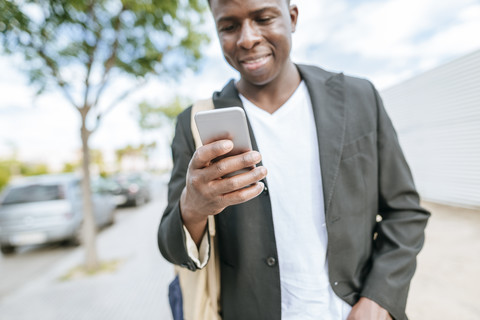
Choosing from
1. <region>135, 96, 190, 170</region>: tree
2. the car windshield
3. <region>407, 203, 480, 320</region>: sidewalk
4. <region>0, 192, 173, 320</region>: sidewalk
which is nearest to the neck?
<region>407, 203, 480, 320</region>: sidewalk

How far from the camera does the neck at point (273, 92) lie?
126 centimetres

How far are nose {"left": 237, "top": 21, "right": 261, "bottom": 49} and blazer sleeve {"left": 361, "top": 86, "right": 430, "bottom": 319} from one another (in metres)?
0.58

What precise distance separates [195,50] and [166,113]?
A: 72.9 ft

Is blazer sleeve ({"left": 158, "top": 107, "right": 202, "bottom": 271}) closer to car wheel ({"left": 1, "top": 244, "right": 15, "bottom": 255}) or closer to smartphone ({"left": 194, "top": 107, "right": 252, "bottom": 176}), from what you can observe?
smartphone ({"left": 194, "top": 107, "right": 252, "bottom": 176})

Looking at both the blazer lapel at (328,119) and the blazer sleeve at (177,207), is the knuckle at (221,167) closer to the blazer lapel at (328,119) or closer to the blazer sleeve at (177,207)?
the blazer sleeve at (177,207)

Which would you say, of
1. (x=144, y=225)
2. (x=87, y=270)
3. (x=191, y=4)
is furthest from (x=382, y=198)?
(x=144, y=225)

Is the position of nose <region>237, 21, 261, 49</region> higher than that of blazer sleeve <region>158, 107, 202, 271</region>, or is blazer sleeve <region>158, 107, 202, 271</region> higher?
nose <region>237, 21, 261, 49</region>

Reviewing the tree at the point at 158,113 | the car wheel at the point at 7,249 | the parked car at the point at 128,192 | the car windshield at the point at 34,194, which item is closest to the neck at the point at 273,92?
the car windshield at the point at 34,194

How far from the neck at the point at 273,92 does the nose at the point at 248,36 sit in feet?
0.66

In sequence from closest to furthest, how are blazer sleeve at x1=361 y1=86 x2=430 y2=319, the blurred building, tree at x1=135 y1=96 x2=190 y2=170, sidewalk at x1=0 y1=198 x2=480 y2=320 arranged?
blazer sleeve at x1=361 y1=86 x2=430 y2=319, sidewalk at x1=0 y1=198 x2=480 y2=320, the blurred building, tree at x1=135 y1=96 x2=190 y2=170

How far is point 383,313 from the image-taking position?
1.06 m

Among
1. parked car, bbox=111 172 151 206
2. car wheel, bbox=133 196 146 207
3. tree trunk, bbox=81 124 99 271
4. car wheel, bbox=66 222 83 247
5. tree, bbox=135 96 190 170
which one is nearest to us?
tree trunk, bbox=81 124 99 271

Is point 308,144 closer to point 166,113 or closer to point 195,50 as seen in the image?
point 195,50

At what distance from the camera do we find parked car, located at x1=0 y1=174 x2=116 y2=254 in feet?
19.2
